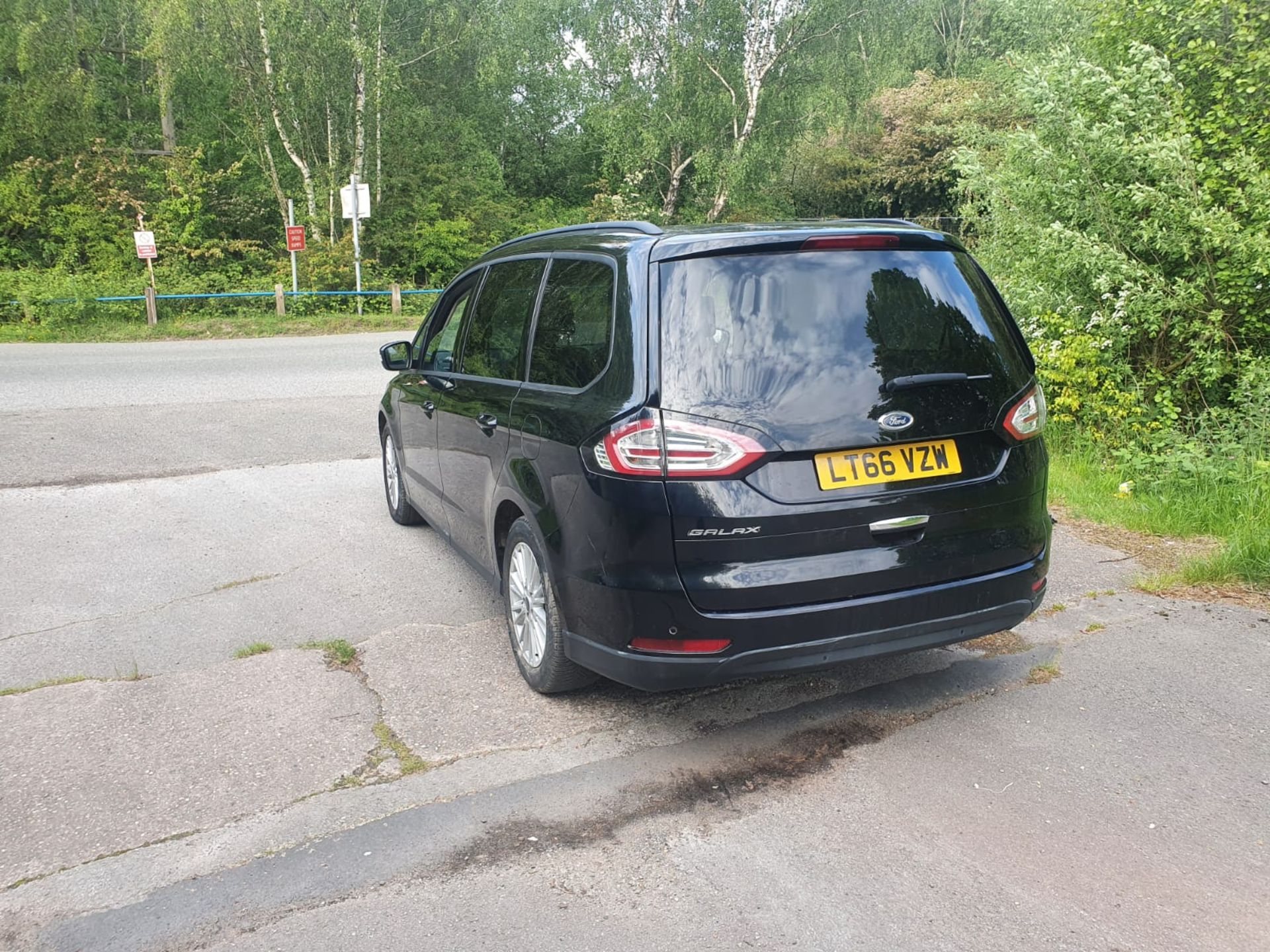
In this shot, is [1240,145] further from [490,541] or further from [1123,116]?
[490,541]

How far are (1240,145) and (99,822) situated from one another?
7776mm

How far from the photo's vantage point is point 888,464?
11.2 ft

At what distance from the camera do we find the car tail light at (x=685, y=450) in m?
3.24

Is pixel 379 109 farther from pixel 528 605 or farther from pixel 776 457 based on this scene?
pixel 776 457

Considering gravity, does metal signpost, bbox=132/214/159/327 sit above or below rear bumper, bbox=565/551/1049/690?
above

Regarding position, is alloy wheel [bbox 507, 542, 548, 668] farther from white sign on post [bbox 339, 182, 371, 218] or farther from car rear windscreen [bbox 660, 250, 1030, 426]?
white sign on post [bbox 339, 182, 371, 218]

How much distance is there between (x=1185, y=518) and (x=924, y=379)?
143 inches

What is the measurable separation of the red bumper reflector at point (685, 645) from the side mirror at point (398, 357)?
3.18 m

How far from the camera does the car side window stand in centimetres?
534

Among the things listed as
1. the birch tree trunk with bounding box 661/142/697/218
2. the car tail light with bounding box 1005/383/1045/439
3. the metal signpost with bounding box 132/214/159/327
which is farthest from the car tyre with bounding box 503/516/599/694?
the birch tree trunk with bounding box 661/142/697/218

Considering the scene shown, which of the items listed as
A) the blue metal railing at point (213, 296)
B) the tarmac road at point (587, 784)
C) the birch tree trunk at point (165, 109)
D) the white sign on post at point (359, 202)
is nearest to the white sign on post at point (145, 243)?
the blue metal railing at point (213, 296)

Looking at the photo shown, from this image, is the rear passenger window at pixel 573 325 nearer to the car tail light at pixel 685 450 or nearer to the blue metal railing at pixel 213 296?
the car tail light at pixel 685 450

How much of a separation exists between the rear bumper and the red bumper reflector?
0.7 inches

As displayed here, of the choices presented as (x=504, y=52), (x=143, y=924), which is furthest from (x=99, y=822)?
(x=504, y=52)
